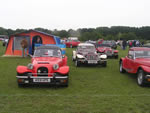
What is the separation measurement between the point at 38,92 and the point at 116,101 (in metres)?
2.65

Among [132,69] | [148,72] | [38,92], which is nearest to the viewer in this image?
[38,92]

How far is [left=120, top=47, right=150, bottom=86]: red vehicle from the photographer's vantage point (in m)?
7.21

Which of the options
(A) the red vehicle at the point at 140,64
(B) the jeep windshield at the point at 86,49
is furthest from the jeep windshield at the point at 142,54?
(B) the jeep windshield at the point at 86,49

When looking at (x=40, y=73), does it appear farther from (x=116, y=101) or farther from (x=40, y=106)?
(x=116, y=101)

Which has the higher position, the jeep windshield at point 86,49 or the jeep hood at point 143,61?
the jeep windshield at point 86,49

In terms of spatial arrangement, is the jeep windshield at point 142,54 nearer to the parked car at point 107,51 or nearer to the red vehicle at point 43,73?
the red vehicle at point 43,73

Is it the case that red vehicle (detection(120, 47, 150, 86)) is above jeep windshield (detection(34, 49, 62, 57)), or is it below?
below

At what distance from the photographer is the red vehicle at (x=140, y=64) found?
7.21 metres

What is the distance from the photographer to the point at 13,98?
578 cm

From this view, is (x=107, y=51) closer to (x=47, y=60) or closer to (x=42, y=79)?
(x=47, y=60)

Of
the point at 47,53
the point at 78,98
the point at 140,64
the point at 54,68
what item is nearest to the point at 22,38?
the point at 47,53

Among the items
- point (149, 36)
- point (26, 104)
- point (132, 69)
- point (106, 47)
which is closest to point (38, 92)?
point (26, 104)

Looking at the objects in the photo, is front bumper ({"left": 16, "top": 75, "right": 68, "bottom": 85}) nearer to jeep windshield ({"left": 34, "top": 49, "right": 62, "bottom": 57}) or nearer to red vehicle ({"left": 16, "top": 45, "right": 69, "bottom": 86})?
red vehicle ({"left": 16, "top": 45, "right": 69, "bottom": 86})

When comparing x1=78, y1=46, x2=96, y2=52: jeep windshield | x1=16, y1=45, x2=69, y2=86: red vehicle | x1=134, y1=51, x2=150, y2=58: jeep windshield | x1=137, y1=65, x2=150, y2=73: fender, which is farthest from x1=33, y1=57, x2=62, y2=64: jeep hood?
x1=78, y1=46, x2=96, y2=52: jeep windshield
